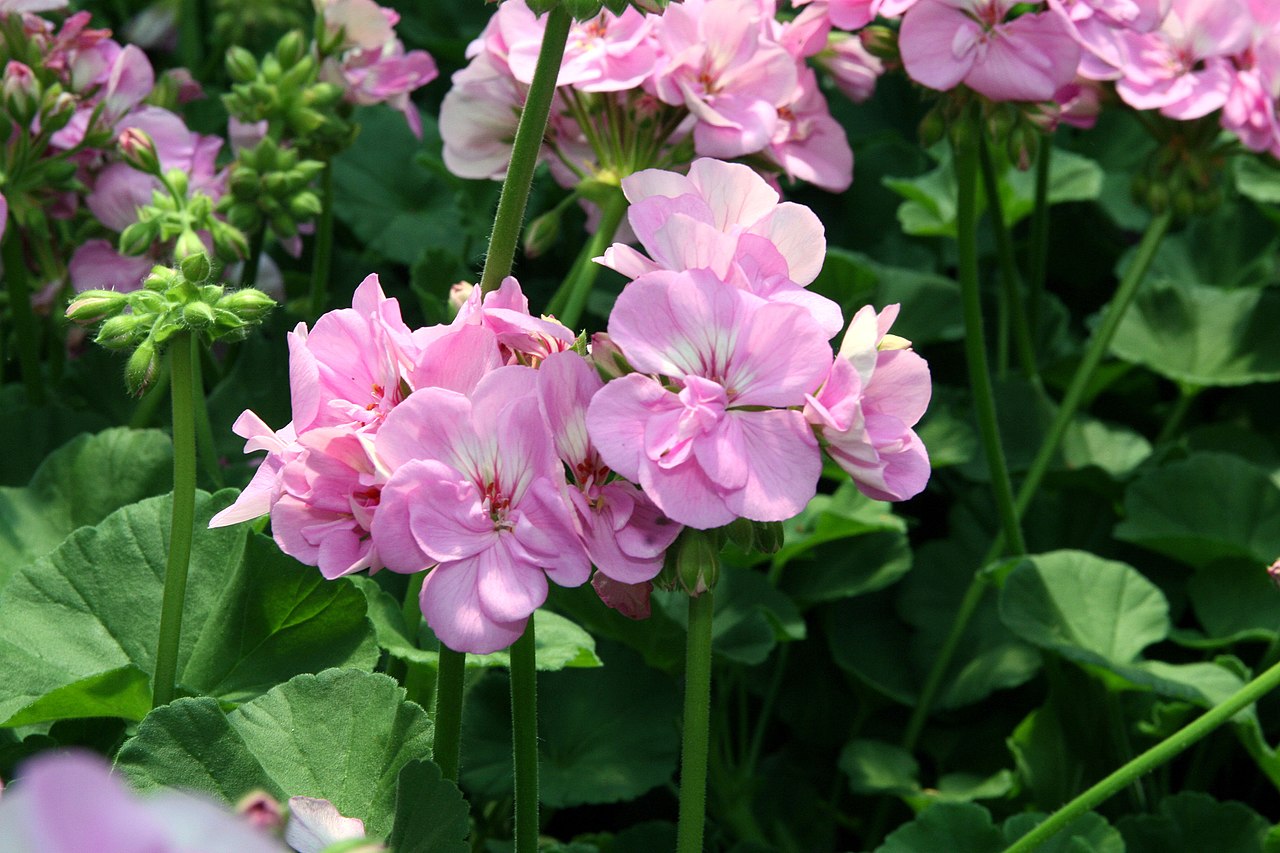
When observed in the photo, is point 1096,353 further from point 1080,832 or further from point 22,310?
point 22,310

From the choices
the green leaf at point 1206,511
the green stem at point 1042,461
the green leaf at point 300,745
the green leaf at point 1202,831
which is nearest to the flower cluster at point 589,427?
the green leaf at point 300,745

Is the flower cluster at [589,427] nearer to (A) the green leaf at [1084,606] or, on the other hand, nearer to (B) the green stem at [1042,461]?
(A) the green leaf at [1084,606]

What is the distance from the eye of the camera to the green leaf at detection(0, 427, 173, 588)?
1244 mm

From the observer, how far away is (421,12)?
2520 millimetres

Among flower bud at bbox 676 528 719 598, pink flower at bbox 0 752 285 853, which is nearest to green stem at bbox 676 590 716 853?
flower bud at bbox 676 528 719 598

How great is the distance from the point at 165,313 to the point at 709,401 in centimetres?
34

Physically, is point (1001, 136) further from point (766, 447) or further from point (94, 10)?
point (94, 10)

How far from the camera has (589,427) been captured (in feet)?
2.39

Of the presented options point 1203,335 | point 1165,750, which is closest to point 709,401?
point 1165,750

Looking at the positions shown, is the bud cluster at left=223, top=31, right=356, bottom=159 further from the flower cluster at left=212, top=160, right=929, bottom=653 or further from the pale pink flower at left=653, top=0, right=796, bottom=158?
the flower cluster at left=212, top=160, right=929, bottom=653

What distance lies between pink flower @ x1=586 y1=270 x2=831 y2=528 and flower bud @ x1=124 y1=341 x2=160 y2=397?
0.30 metres

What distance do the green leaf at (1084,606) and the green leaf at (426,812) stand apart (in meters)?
0.70

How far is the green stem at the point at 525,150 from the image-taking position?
0.83m

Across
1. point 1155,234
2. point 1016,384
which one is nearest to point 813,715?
point 1016,384
